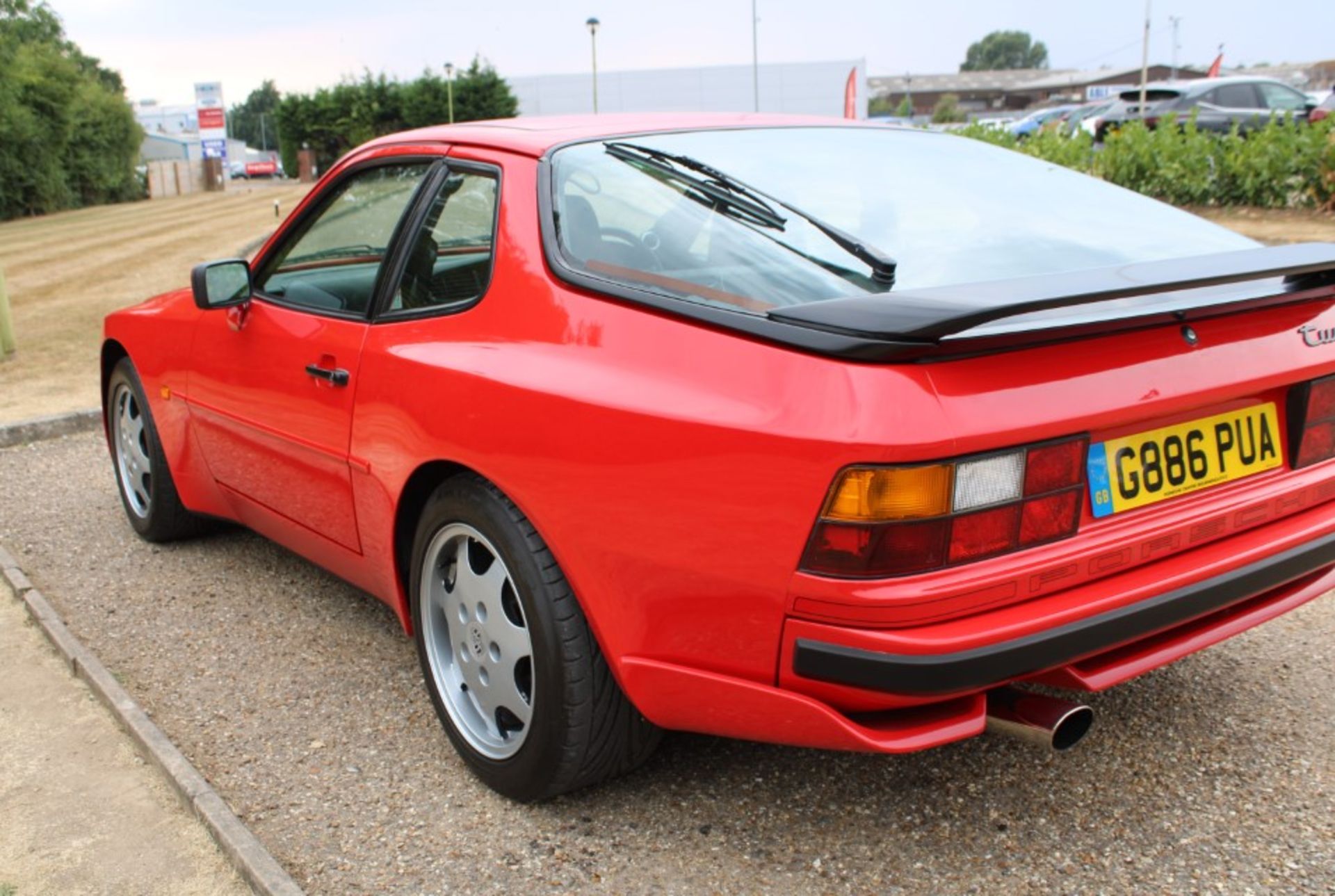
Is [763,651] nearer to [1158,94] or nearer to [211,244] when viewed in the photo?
[211,244]

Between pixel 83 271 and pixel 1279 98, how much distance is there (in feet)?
64.1

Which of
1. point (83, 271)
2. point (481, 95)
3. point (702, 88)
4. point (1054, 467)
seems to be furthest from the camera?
point (702, 88)

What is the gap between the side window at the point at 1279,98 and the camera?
68.2ft

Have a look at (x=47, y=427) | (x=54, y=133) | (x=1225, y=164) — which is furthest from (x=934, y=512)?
(x=54, y=133)

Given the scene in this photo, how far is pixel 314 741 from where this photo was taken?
3.19 m

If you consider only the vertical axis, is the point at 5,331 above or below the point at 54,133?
below

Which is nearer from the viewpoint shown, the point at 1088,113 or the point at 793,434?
the point at 793,434

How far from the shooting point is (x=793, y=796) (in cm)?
281

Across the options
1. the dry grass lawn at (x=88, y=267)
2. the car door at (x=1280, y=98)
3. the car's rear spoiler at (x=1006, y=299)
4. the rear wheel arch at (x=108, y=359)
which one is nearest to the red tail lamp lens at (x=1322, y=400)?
the car's rear spoiler at (x=1006, y=299)

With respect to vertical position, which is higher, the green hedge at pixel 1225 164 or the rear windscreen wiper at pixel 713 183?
the rear windscreen wiper at pixel 713 183

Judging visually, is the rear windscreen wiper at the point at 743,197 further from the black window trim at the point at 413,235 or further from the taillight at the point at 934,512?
the taillight at the point at 934,512

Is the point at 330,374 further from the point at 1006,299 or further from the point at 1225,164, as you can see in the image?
→ the point at 1225,164

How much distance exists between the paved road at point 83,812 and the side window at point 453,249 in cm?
134

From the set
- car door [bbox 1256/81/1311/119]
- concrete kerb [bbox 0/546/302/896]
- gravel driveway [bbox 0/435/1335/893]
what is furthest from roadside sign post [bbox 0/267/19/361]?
car door [bbox 1256/81/1311/119]
